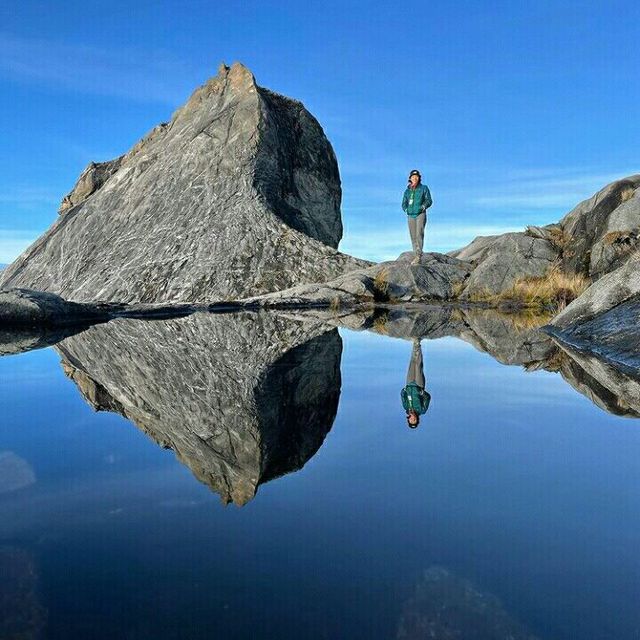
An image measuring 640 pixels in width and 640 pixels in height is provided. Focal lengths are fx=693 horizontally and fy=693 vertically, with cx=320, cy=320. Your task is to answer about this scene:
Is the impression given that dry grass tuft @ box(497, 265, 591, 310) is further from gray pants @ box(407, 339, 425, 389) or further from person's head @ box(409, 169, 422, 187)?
gray pants @ box(407, 339, 425, 389)

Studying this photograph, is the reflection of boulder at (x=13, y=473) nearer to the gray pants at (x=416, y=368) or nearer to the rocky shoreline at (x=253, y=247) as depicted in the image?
the gray pants at (x=416, y=368)

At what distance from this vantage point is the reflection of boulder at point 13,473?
4223 mm

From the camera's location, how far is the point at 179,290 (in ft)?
108

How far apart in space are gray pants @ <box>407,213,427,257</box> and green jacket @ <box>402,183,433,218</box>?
0.85 feet

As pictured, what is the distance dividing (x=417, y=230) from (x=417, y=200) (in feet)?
5.22

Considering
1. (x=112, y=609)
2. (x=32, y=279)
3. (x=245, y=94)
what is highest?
(x=245, y=94)

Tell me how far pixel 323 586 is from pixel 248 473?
5.86 ft

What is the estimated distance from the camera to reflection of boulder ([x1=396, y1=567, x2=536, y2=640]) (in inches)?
92.6

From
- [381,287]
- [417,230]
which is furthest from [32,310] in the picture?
[417,230]

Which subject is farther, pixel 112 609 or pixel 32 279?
pixel 32 279

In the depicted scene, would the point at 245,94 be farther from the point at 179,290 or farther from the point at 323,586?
the point at 323,586

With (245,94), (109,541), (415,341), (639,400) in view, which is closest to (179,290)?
(245,94)

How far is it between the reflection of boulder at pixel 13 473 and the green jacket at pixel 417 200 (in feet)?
79.0

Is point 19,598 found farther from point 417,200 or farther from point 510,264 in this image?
point 510,264
